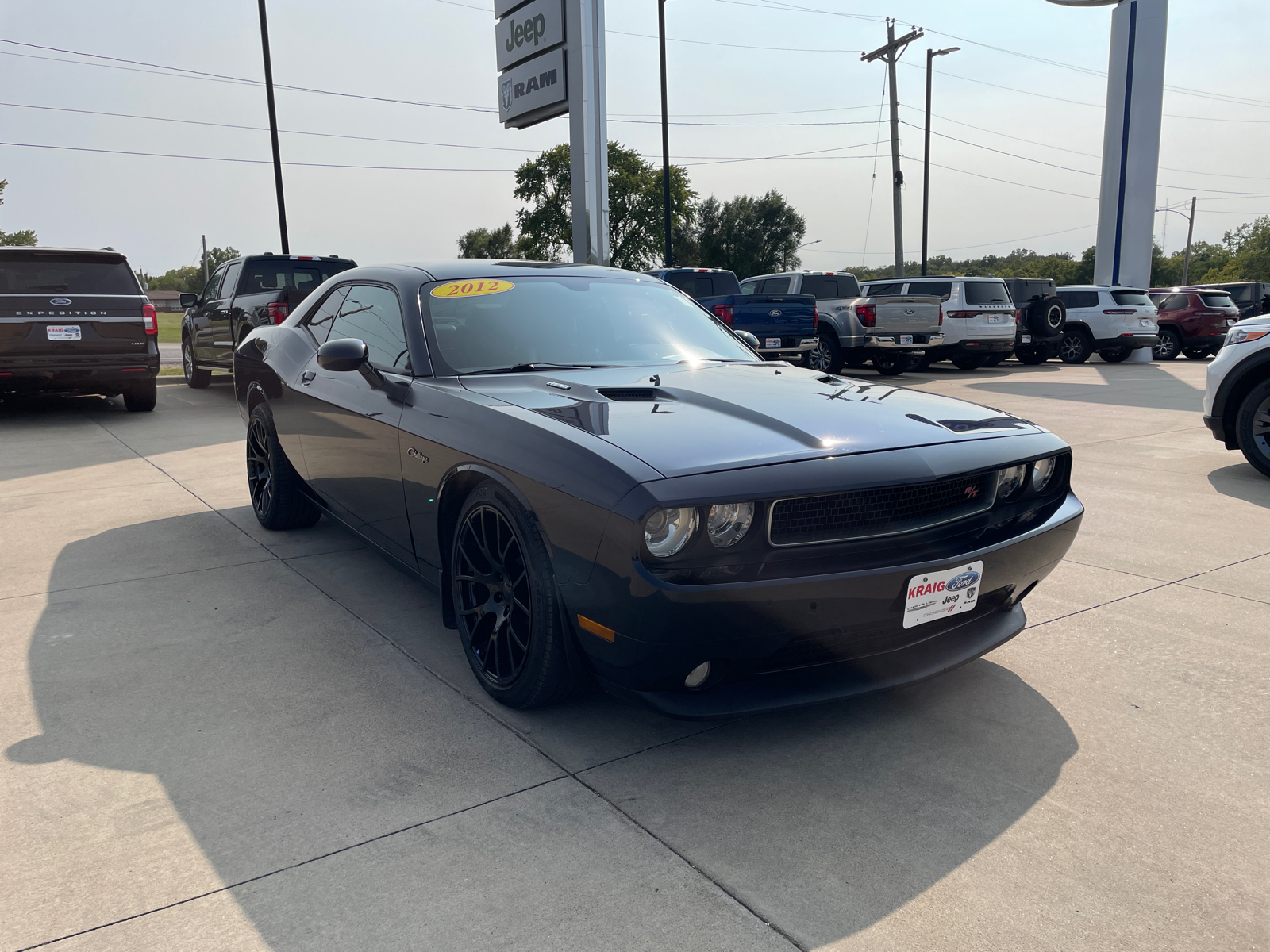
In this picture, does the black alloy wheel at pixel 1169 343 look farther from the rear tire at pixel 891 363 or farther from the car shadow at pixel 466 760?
the car shadow at pixel 466 760


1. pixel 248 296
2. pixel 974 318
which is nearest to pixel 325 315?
pixel 248 296

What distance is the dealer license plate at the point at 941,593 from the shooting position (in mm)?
2512

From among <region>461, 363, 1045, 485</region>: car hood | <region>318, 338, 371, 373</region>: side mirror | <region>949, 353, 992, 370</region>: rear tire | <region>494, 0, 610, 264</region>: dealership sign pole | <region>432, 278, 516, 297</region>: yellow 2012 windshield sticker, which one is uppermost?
<region>494, 0, 610, 264</region>: dealership sign pole

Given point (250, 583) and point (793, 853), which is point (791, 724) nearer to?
point (793, 853)

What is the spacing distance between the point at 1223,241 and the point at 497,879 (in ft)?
385

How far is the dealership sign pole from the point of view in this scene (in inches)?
584

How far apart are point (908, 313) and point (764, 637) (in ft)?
47.1

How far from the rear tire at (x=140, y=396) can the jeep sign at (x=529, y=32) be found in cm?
887

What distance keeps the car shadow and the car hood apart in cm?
90

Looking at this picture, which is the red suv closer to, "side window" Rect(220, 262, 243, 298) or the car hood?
"side window" Rect(220, 262, 243, 298)

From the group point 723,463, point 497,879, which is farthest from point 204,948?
point 723,463

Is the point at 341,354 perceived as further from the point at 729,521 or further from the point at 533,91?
the point at 533,91

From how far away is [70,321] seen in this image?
930cm

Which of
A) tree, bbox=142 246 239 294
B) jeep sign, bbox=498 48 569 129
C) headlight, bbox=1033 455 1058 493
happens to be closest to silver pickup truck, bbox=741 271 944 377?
jeep sign, bbox=498 48 569 129
